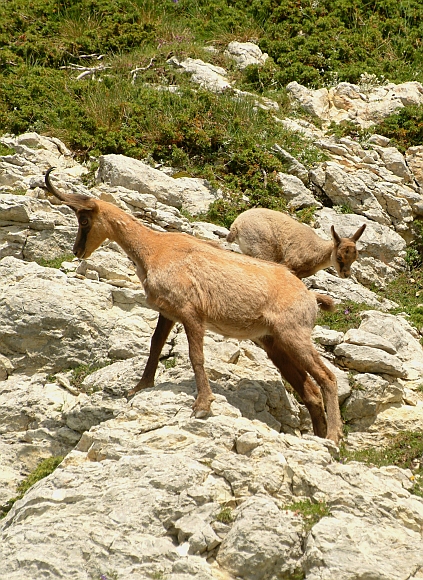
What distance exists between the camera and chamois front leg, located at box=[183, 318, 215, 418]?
8758 mm

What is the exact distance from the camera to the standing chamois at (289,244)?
13.6 m

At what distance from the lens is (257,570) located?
22.8 ft

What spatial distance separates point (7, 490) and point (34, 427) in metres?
0.95

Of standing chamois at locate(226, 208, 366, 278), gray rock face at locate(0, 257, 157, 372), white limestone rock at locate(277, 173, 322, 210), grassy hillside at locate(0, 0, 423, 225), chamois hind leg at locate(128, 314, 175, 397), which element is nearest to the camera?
chamois hind leg at locate(128, 314, 175, 397)

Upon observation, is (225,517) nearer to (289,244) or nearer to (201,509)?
Result: (201,509)

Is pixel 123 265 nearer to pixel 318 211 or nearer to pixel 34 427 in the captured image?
pixel 34 427

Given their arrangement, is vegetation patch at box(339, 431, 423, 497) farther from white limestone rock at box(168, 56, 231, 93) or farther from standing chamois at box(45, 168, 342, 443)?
white limestone rock at box(168, 56, 231, 93)

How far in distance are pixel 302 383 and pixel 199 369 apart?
1.69 metres

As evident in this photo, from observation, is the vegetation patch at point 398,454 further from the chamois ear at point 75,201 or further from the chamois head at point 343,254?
the chamois ear at point 75,201

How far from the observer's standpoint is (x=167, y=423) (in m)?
8.66

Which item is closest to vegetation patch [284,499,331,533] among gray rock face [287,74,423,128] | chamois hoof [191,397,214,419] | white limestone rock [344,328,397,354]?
chamois hoof [191,397,214,419]

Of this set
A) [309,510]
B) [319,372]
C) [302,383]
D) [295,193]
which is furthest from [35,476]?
[295,193]

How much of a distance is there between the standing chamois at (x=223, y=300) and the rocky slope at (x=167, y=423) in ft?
1.32

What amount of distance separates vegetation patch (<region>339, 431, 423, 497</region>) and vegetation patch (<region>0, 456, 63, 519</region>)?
331 centimetres
